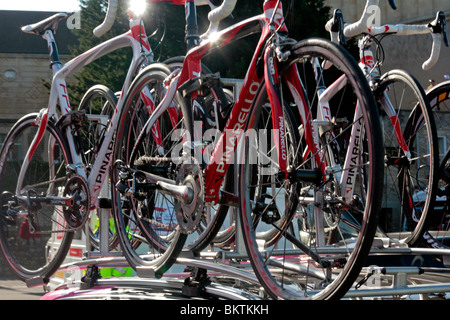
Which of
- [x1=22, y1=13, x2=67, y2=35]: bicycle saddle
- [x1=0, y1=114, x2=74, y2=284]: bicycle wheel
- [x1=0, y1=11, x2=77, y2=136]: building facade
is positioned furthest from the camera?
[x1=0, y1=11, x2=77, y2=136]: building facade

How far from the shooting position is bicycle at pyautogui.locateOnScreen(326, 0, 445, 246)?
443cm

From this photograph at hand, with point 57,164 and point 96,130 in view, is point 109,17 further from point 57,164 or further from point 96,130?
point 57,164

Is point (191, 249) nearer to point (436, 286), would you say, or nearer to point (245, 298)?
point (245, 298)

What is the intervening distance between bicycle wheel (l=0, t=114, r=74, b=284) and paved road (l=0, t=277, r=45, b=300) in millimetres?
10221

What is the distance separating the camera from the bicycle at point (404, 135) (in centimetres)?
443

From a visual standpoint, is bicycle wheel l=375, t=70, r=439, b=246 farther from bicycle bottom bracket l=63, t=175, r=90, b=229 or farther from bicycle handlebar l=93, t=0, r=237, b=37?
bicycle bottom bracket l=63, t=175, r=90, b=229

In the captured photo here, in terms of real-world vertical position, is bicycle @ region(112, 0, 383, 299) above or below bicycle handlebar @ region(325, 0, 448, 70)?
below

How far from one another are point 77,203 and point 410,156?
2.08 meters

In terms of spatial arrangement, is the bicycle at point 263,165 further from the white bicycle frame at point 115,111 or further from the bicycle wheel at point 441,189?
the bicycle wheel at point 441,189

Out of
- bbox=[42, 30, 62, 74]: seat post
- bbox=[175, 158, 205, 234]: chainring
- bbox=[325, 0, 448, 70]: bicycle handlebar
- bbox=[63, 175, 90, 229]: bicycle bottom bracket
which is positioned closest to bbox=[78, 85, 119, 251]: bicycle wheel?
bbox=[63, 175, 90, 229]: bicycle bottom bracket

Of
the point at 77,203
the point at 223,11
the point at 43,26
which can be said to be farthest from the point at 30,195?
the point at 223,11

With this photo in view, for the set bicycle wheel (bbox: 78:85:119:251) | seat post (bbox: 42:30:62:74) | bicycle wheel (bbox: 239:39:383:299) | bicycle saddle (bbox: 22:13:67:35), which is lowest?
bicycle wheel (bbox: 239:39:383:299)
